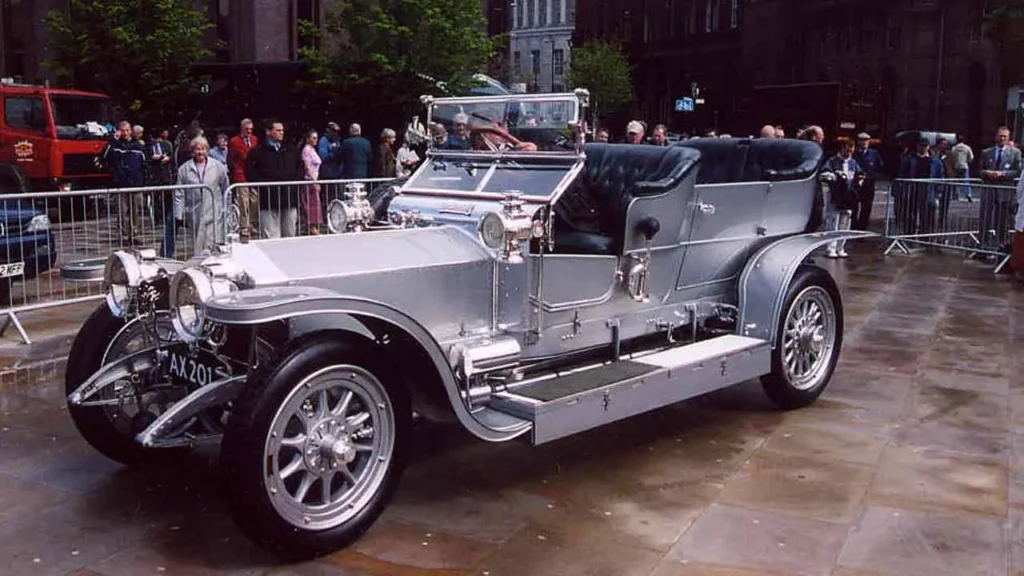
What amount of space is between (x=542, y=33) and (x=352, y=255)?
90.1m

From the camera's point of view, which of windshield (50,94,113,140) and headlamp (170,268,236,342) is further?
windshield (50,94,113,140)

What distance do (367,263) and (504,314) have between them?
0.83 metres

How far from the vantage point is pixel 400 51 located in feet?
68.6

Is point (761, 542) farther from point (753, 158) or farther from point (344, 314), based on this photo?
point (753, 158)

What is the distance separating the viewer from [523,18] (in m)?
93.6

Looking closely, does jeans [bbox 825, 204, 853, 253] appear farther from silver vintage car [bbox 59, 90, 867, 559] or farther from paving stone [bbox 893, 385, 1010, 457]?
silver vintage car [bbox 59, 90, 867, 559]

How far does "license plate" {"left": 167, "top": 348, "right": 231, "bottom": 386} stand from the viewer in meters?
4.68

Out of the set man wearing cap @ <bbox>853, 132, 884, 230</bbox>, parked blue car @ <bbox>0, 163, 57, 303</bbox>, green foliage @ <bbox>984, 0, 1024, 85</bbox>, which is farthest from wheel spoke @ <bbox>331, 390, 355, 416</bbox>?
green foliage @ <bbox>984, 0, 1024, 85</bbox>

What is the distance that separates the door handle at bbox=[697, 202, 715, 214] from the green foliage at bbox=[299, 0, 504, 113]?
574 inches

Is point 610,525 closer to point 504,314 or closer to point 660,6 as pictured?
point 504,314

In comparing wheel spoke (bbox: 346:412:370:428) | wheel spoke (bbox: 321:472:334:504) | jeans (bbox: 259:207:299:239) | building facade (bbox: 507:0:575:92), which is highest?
building facade (bbox: 507:0:575:92)

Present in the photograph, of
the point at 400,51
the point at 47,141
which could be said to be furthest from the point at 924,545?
the point at 47,141

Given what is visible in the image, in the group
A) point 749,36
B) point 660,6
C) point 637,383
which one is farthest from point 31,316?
point 660,6

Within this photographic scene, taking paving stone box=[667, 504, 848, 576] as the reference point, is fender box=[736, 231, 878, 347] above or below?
above
